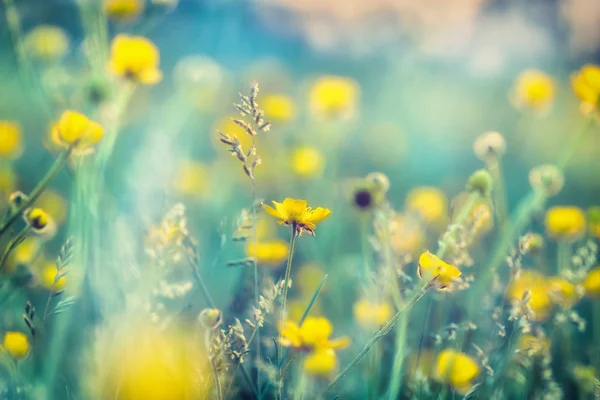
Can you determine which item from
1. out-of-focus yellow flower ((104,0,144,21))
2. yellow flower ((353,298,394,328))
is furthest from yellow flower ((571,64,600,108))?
out-of-focus yellow flower ((104,0,144,21))

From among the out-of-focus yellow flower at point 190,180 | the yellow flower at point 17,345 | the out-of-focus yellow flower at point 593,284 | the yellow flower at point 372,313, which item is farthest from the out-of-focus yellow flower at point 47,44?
the out-of-focus yellow flower at point 593,284

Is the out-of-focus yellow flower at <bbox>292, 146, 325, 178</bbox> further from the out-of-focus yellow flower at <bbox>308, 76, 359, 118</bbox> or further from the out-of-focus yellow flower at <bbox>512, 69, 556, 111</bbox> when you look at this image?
the out-of-focus yellow flower at <bbox>512, 69, 556, 111</bbox>

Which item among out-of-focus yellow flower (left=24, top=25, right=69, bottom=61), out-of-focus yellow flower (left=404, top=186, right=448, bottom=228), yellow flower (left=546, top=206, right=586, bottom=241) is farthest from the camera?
out-of-focus yellow flower (left=24, top=25, right=69, bottom=61)

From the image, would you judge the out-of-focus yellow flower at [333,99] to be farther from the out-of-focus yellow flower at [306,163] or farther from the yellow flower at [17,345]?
the yellow flower at [17,345]

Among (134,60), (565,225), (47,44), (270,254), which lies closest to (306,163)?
(270,254)

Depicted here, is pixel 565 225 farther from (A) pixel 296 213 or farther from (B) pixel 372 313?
(A) pixel 296 213

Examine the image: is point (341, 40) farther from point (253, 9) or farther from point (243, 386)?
point (243, 386)

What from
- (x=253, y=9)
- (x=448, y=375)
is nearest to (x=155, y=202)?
(x=448, y=375)
